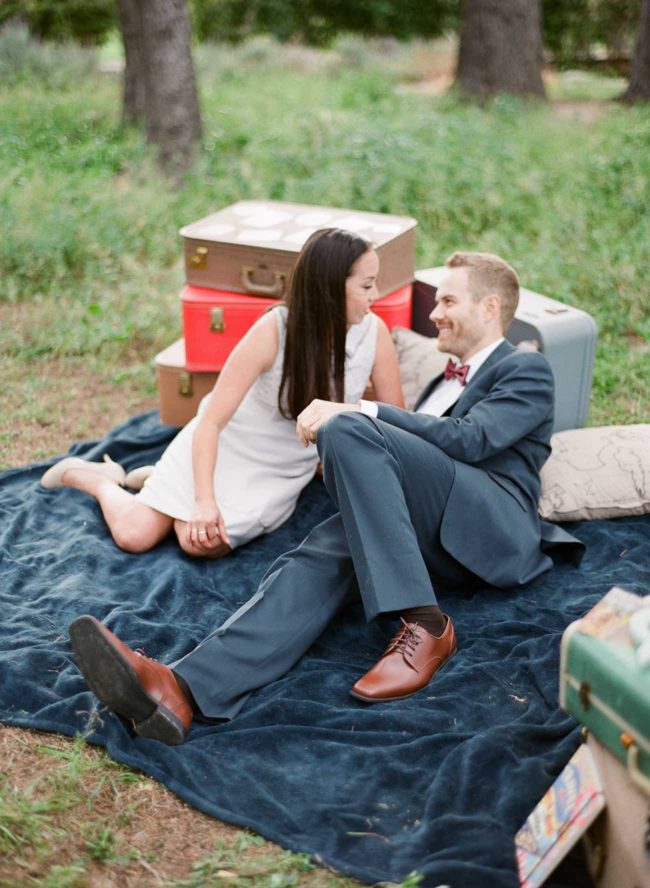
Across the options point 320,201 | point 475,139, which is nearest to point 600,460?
point 320,201

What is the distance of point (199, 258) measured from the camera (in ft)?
15.0

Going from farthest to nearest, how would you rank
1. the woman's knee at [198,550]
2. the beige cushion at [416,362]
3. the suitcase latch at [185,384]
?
the suitcase latch at [185,384]
the beige cushion at [416,362]
the woman's knee at [198,550]

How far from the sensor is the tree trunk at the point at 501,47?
11.9 metres

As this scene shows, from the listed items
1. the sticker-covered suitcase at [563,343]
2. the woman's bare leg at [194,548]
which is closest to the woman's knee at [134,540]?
the woman's bare leg at [194,548]

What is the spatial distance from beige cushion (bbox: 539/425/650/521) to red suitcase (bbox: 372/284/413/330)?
3.49 feet

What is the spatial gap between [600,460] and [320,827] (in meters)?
2.00

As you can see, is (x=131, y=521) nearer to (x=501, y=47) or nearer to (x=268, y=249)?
(x=268, y=249)

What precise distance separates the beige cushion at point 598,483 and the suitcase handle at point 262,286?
1.46 meters

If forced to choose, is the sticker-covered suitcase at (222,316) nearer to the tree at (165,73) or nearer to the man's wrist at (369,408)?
the man's wrist at (369,408)

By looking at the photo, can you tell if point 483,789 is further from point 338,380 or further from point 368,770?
point 338,380

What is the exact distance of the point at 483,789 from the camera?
2.56 metres

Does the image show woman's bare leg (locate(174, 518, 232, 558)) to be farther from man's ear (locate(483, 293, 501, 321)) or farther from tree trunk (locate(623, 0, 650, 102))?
tree trunk (locate(623, 0, 650, 102))

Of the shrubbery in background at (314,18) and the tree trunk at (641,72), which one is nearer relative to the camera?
the tree trunk at (641,72)

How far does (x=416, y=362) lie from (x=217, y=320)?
94 centimetres
